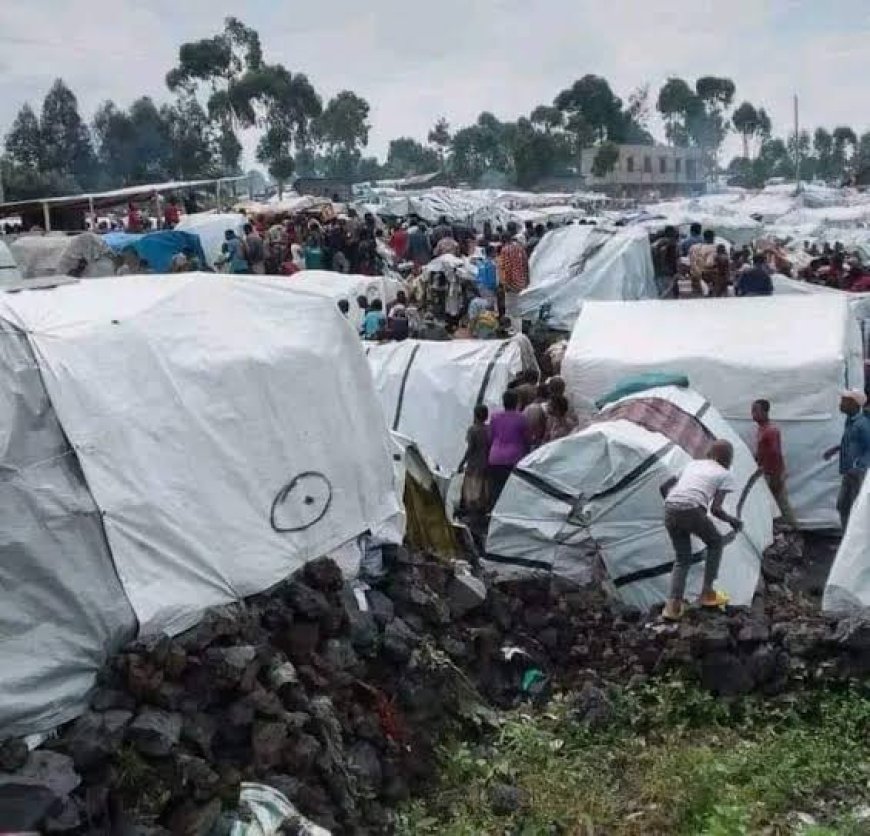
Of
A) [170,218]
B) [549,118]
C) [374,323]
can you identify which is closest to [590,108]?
[549,118]

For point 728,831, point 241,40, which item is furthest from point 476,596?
point 241,40

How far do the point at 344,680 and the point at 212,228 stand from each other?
1791 centimetres

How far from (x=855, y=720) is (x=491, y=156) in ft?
270

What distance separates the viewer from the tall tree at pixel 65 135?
6166 cm

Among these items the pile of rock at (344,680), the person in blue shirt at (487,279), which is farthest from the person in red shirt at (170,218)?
the pile of rock at (344,680)

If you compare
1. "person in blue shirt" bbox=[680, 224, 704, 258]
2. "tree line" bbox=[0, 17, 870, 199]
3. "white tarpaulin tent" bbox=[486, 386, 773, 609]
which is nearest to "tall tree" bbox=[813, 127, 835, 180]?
"tree line" bbox=[0, 17, 870, 199]

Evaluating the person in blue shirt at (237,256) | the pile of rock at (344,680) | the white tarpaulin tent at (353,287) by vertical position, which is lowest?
the pile of rock at (344,680)

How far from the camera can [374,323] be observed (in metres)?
15.8

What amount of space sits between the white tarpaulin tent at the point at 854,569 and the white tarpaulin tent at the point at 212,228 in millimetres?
15625

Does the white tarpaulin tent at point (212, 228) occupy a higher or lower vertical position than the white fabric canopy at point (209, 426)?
higher

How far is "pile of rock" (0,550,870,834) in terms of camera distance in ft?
16.4

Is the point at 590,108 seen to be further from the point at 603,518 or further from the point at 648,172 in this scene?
the point at 603,518

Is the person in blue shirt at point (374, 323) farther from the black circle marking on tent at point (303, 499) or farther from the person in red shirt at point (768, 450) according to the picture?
the black circle marking on tent at point (303, 499)

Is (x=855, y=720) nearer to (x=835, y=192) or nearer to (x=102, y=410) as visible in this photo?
(x=102, y=410)
